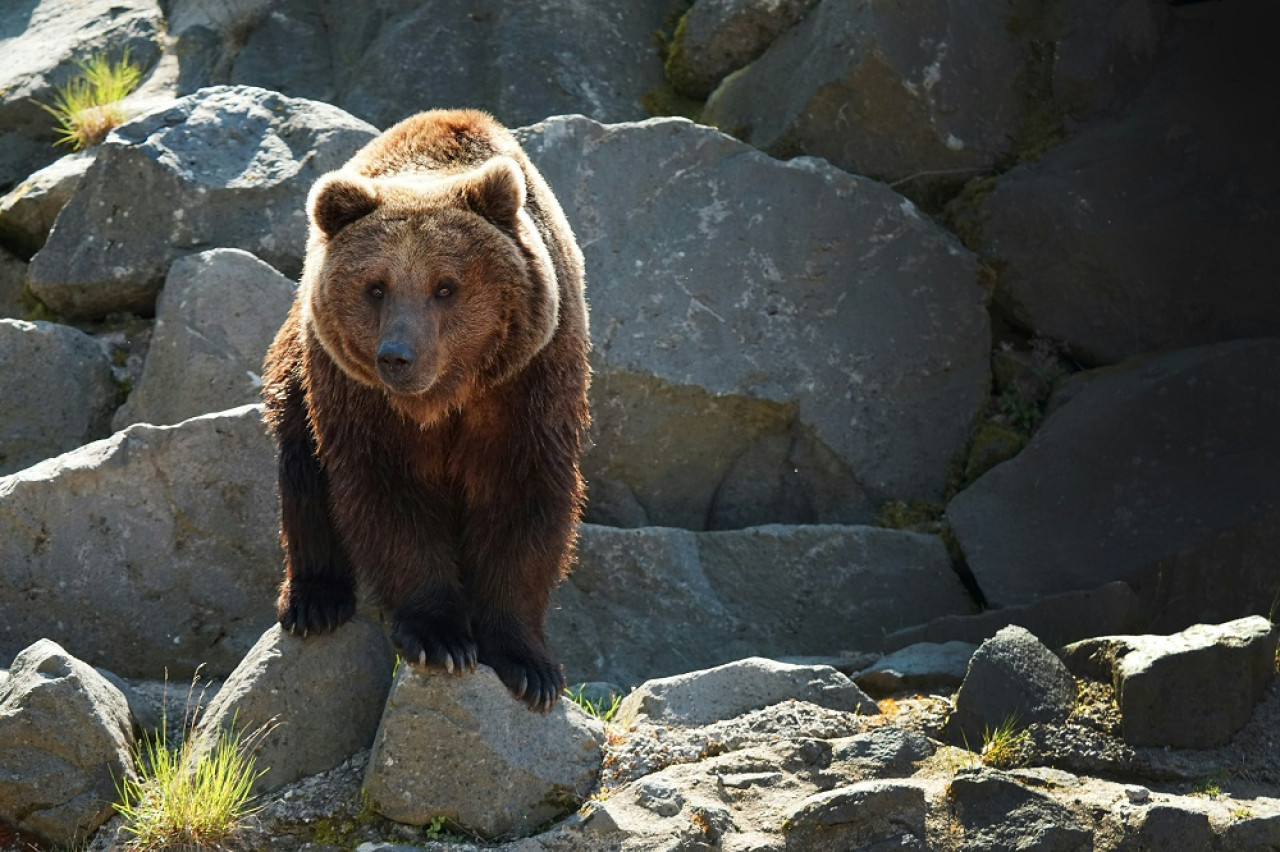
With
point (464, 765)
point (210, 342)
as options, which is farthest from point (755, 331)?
point (464, 765)

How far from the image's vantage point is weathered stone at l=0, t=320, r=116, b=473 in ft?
26.8

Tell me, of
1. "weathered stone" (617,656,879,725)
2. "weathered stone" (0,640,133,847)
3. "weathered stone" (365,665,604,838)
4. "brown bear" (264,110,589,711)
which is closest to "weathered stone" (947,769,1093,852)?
"weathered stone" (617,656,879,725)

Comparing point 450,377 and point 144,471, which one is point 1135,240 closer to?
point 450,377

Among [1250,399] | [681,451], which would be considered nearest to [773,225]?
[681,451]

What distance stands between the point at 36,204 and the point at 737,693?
5489 mm

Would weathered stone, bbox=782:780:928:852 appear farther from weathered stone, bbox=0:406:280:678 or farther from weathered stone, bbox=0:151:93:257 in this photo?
weathered stone, bbox=0:151:93:257

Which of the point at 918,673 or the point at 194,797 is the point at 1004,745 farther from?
the point at 194,797

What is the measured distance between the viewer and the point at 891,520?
8281mm

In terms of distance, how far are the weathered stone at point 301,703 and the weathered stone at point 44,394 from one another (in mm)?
2684

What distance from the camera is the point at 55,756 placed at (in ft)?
18.4

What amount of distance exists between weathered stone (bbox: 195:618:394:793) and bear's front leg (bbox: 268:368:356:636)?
0.65 ft

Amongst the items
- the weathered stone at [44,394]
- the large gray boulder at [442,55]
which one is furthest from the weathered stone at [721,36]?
the weathered stone at [44,394]

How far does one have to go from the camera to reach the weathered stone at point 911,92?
9.01 m

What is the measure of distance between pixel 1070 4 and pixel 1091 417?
259 cm
